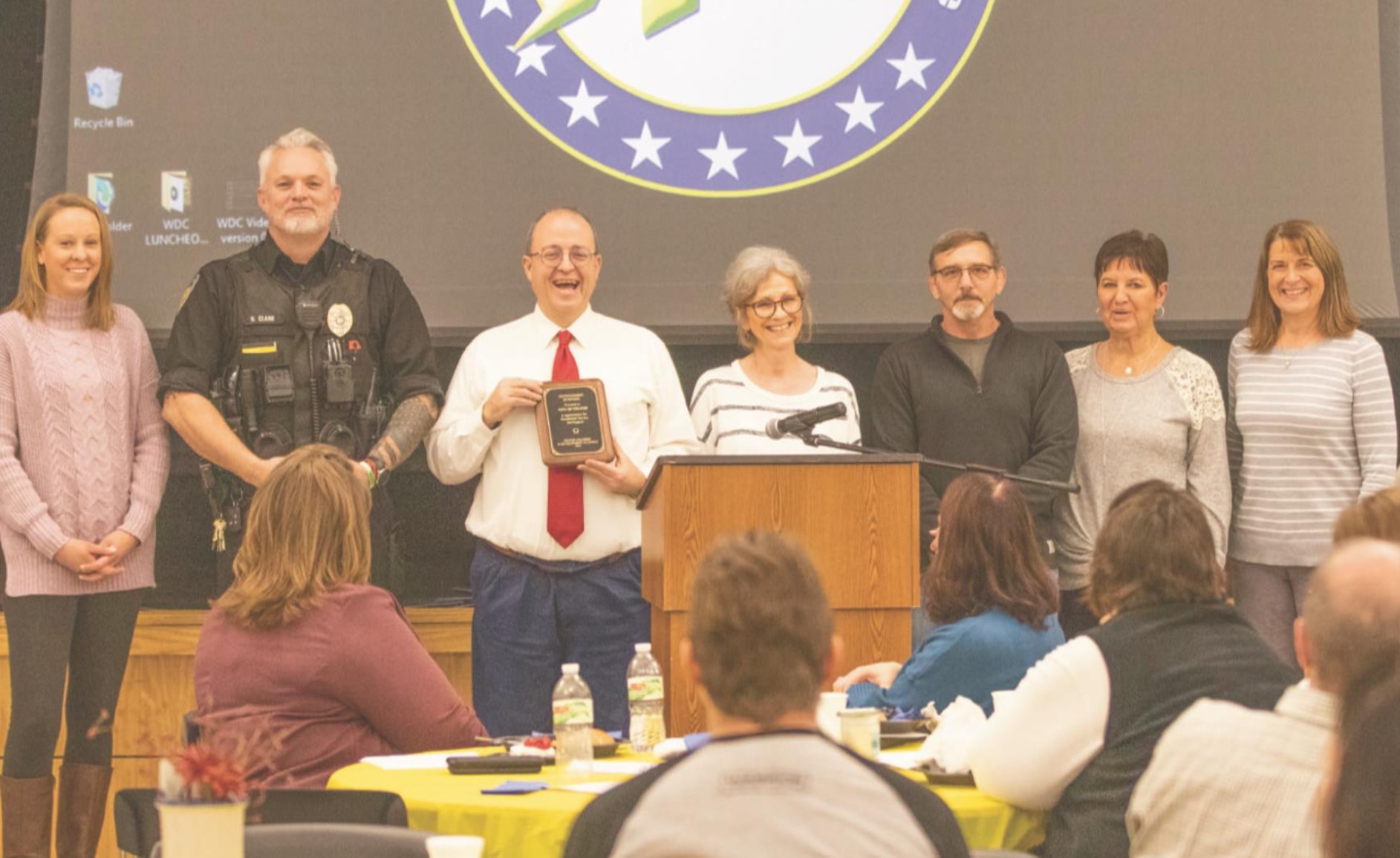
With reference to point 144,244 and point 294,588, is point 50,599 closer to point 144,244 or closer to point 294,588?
point 144,244

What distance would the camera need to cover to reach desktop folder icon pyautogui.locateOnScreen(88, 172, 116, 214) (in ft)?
19.3

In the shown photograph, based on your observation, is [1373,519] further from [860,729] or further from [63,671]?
[63,671]

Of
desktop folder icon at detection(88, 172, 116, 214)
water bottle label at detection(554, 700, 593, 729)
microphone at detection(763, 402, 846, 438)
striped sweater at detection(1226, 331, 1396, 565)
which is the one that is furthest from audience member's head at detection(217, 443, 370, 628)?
striped sweater at detection(1226, 331, 1396, 565)

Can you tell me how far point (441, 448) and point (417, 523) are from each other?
975 millimetres

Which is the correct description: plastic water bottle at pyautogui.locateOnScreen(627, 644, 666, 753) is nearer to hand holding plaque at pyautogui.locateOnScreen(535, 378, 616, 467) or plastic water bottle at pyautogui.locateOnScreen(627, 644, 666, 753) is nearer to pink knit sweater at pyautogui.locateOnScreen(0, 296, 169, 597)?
hand holding plaque at pyautogui.locateOnScreen(535, 378, 616, 467)

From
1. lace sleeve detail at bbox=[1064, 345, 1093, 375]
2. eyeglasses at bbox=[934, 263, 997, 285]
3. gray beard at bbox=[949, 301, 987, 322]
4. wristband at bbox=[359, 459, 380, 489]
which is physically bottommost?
wristband at bbox=[359, 459, 380, 489]

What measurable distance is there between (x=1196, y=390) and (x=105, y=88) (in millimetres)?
3812

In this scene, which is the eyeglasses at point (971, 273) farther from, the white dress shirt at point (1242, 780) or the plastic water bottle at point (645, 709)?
the white dress shirt at point (1242, 780)

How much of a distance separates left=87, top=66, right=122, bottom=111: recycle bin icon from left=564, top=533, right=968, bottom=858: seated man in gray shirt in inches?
171

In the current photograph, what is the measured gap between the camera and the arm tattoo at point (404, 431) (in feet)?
16.3

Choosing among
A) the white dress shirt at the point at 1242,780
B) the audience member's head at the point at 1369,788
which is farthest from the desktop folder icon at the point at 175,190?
the audience member's head at the point at 1369,788

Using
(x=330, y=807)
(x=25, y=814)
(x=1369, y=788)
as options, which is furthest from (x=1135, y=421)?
(x=1369, y=788)

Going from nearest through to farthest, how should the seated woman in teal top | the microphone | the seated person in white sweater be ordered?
the seated person in white sweater < the seated woman in teal top < the microphone

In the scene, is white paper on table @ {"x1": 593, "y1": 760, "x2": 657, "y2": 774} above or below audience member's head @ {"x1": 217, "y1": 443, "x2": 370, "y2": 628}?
below
